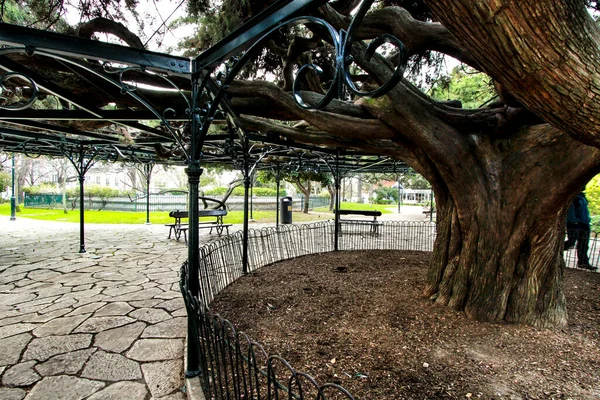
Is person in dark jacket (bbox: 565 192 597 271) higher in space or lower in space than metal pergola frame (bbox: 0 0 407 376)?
lower

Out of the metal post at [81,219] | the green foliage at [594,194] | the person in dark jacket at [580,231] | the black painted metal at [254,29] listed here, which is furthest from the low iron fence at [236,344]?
the green foliage at [594,194]

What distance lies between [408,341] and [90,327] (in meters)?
3.58

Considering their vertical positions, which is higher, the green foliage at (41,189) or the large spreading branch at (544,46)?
the large spreading branch at (544,46)

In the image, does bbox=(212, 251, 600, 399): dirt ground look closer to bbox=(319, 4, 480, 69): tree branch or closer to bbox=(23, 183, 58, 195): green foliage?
bbox=(319, 4, 480, 69): tree branch

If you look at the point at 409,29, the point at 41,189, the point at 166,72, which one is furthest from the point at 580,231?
the point at 41,189

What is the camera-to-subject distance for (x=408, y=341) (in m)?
3.08

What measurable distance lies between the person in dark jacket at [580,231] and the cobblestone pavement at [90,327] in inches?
311

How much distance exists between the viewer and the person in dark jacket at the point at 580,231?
637cm

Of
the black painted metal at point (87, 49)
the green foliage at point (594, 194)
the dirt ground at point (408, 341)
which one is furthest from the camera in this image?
the green foliage at point (594, 194)

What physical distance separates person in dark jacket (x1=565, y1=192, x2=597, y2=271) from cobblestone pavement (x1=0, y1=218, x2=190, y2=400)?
7.91m

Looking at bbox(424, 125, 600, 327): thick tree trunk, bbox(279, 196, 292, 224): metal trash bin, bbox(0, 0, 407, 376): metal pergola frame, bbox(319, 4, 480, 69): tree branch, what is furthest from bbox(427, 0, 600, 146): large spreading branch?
bbox(279, 196, 292, 224): metal trash bin

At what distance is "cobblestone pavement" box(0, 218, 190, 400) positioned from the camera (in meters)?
2.48

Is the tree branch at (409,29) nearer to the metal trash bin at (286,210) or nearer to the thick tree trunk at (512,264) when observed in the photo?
the thick tree trunk at (512,264)

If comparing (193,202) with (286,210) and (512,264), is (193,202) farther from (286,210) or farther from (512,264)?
(286,210)
